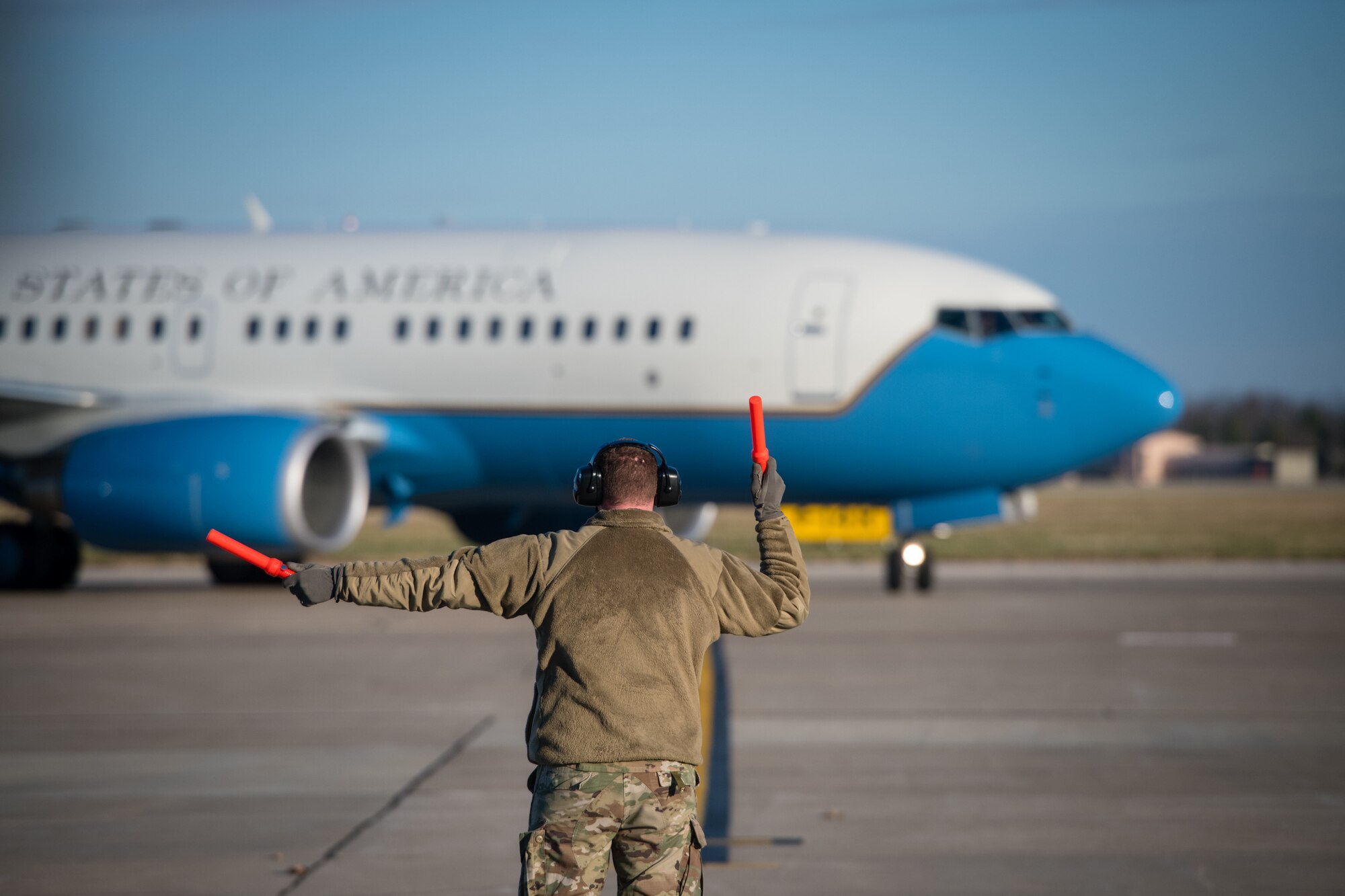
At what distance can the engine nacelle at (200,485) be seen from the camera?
14.6 m

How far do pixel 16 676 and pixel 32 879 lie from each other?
5.88 metres

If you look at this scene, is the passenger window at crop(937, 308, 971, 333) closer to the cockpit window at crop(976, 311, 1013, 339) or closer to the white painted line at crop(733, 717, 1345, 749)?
the cockpit window at crop(976, 311, 1013, 339)

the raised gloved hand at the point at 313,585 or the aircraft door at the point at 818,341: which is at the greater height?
the aircraft door at the point at 818,341

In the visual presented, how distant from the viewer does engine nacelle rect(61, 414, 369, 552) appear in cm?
1457

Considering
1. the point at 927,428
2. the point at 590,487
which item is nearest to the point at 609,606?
the point at 590,487

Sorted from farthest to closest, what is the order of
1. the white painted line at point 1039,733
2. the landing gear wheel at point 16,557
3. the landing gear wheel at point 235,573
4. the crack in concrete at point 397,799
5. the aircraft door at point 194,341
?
1. the landing gear wheel at point 235,573
2. the landing gear wheel at point 16,557
3. the aircraft door at point 194,341
4. the white painted line at point 1039,733
5. the crack in concrete at point 397,799

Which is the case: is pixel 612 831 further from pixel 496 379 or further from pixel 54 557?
pixel 54 557

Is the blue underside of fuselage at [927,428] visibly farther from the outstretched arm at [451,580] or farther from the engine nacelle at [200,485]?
the outstretched arm at [451,580]

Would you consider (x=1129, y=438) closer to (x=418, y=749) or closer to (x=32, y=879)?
(x=418, y=749)

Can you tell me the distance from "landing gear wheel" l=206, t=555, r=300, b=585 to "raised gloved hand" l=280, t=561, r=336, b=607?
593 inches

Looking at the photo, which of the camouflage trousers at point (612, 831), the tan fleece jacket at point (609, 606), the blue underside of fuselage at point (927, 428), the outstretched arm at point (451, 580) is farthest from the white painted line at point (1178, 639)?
the outstretched arm at point (451, 580)

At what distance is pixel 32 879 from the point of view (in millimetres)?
5797

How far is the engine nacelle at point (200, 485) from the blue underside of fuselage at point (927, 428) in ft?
5.16

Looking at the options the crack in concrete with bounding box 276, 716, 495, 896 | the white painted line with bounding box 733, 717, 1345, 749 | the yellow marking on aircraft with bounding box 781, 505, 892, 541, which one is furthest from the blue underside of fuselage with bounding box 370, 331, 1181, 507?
the crack in concrete with bounding box 276, 716, 495, 896
